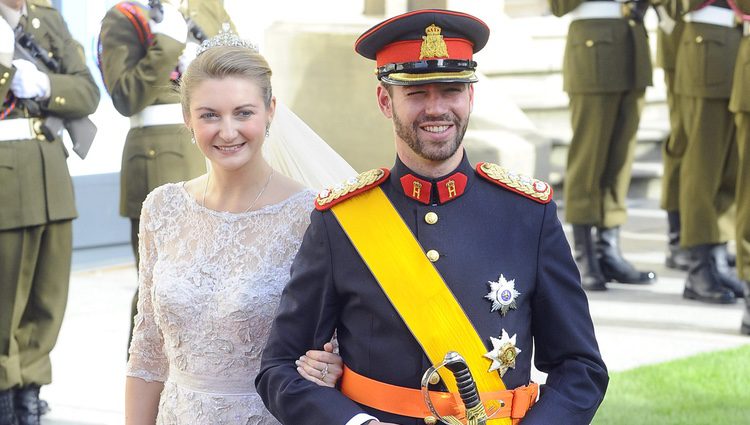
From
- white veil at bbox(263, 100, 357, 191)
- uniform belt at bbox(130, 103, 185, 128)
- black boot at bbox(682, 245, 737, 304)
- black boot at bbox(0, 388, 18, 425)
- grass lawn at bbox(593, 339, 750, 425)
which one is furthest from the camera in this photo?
black boot at bbox(682, 245, 737, 304)

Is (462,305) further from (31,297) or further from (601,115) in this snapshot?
(601,115)

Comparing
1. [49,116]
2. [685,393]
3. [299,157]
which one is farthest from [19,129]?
[685,393]

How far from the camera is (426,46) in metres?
2.80

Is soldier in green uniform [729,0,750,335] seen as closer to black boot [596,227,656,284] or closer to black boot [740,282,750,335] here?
black boot [740,282,750,335]

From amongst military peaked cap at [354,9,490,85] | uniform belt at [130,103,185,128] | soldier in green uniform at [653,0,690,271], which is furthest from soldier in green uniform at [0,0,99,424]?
soldier in green uniform at [653,0,690,271]

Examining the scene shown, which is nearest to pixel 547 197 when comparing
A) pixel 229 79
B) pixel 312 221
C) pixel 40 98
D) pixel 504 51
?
pixel 312 221

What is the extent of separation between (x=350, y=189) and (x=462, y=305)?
13.8 inches

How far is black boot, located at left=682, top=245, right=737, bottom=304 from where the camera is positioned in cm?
729

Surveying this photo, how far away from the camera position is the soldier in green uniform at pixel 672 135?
7781 millimetres

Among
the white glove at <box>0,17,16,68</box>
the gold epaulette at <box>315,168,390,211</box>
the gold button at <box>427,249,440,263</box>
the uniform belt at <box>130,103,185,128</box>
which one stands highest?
the gold epaulette at <box>315,168,390,211</box>

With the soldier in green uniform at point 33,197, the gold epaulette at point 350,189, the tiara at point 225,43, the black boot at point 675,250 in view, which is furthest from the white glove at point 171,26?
the black boot at point 675,250

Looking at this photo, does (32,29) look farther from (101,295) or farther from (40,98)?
(101,295)

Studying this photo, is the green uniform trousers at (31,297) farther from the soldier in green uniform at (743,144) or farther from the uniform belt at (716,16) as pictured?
the uniform belt at (716,16)

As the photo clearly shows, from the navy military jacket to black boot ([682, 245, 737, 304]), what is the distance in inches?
181
